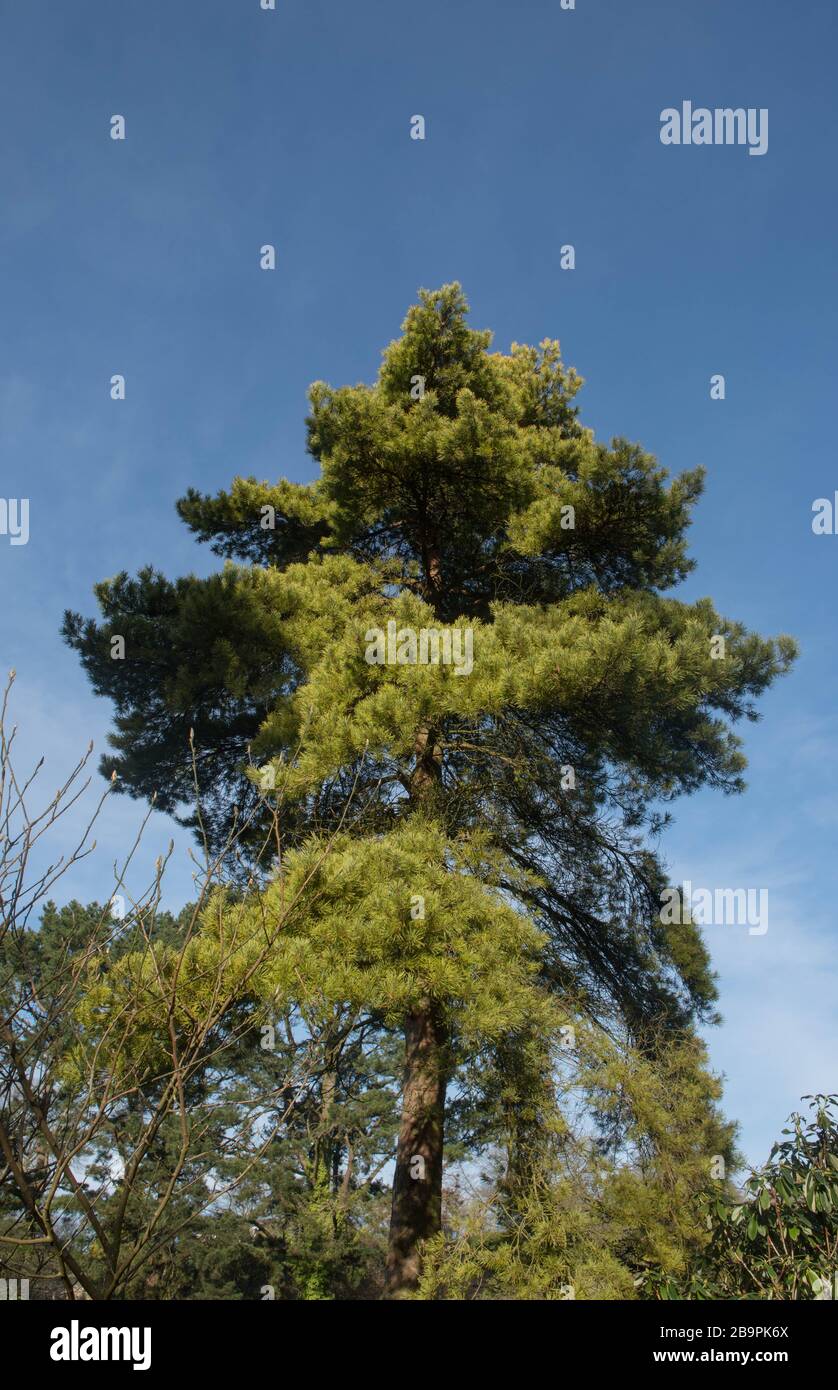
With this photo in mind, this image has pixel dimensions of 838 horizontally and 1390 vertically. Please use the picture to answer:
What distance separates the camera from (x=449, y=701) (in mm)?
7457

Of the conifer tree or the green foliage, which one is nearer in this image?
the green foliage

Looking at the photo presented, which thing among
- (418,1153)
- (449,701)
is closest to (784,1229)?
(418,1153)

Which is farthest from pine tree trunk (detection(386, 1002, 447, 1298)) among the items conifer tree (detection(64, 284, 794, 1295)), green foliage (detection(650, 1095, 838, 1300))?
green foliage (detection(650, 1095, 838, 1300))

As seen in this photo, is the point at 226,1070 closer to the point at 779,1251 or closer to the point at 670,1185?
the point at 670,1185

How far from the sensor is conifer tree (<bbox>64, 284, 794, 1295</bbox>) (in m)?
6.77

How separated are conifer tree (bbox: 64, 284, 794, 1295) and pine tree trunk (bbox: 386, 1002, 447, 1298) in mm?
22

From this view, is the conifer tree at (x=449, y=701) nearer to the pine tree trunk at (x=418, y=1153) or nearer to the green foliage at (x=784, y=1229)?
the pine tree trunk at (x=418, y=1153)

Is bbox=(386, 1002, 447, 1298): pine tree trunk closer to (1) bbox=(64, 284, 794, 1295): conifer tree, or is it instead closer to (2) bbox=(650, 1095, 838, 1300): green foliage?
(1) bbox=(64, 284, 794, 1295): conifer tree

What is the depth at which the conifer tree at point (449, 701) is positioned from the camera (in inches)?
267

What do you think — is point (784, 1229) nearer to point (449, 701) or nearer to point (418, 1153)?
point (418, 1153)

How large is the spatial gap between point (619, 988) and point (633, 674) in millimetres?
3817

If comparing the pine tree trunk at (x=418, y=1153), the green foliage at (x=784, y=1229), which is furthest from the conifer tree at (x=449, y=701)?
the green foliage at (x=784, y=1229)

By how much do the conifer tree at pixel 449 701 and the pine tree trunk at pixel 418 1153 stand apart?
22mm
